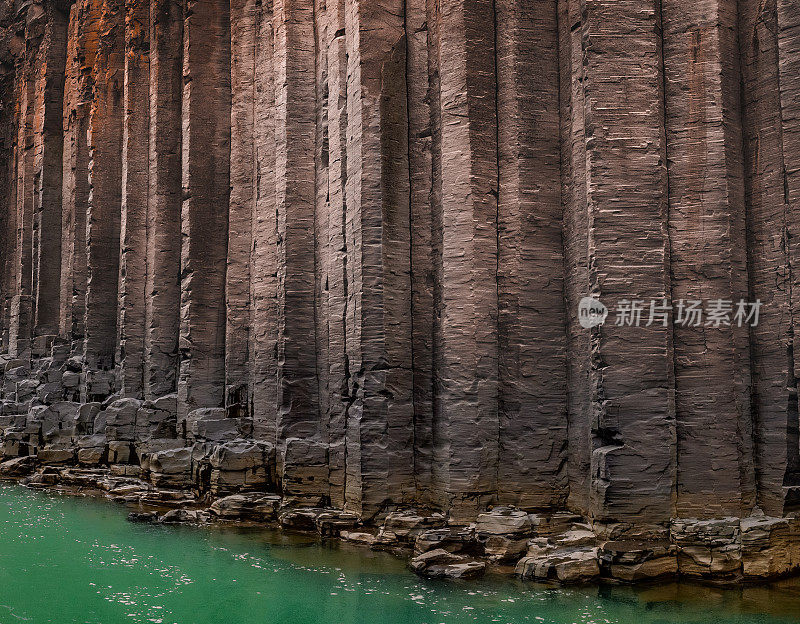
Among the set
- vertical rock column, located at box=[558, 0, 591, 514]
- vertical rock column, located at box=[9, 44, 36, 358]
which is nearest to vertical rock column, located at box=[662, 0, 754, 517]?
vertical rock column, located at box=[558, 0, 591, 514]

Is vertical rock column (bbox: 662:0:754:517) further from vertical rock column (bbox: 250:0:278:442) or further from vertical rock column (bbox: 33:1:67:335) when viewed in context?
vertical rock column (bbox: 33:1:67:335)

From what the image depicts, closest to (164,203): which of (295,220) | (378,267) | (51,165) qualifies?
(295,220)

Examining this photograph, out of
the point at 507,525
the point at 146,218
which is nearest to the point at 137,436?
the point at 146,218

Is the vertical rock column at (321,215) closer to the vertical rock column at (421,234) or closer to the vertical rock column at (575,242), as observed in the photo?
the vertical rock column at (421,234)

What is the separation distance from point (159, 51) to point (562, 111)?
860cm

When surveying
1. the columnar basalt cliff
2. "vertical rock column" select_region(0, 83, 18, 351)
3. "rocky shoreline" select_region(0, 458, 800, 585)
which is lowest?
"rocky shoreline" select_region(0, 458, 800, 585)

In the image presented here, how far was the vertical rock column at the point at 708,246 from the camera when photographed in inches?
259

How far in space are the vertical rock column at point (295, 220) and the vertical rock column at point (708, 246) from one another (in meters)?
4.44

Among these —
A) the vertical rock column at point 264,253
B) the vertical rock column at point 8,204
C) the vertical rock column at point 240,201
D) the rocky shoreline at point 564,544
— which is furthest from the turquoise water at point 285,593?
the vertical rock column at point 8,204

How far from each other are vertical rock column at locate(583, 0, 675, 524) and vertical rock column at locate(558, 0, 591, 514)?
1.09 feet

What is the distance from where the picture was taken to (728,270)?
673 centimetres

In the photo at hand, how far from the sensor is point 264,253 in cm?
Result: 1043

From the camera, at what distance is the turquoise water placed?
5367 mm

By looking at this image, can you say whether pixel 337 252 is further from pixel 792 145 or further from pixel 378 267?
pixel 792 145
